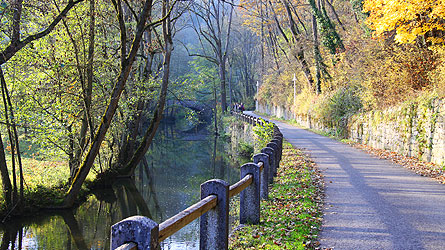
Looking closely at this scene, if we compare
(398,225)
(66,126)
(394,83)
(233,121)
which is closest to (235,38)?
(233,121)

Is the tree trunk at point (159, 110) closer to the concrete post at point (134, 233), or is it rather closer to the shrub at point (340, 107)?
the shrub at point (340, 107)

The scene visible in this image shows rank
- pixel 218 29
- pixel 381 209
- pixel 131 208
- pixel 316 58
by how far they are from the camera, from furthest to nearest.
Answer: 1. pixel 218 29
2. pixel 316 58
3. pixel 131 208
4. pixel 381 209

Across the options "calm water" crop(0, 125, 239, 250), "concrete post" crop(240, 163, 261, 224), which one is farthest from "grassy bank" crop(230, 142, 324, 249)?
"calm water" crop(0, 125, 239, 250)

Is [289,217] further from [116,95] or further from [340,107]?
[340,107]

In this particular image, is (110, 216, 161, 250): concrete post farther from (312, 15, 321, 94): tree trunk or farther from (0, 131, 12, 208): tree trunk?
(312, 15, 321, 94): tree trunk

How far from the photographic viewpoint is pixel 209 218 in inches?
201

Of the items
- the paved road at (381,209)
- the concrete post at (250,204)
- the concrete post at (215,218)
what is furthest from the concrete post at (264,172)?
the concrete post at (215,218)

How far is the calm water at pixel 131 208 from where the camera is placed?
400 inches

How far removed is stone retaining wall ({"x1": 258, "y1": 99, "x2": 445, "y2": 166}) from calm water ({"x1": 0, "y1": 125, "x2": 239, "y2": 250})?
669cm

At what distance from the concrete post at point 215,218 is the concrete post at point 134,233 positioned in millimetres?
2015

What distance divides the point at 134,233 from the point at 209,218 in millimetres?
2106

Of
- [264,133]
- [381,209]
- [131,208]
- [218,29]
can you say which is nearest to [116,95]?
[131,208]

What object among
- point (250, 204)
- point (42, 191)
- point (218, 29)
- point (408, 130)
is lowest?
point (42, 191)

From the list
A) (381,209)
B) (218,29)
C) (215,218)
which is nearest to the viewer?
(215,218)
